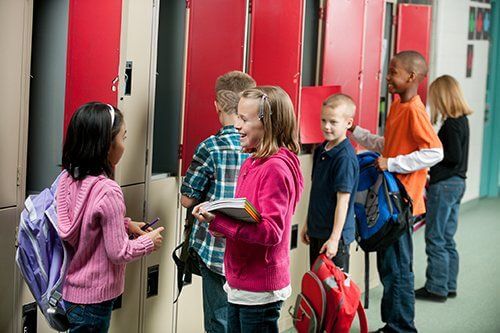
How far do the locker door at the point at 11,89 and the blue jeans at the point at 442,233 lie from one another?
3.31 metres

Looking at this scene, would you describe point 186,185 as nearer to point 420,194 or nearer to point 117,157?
point 117,157

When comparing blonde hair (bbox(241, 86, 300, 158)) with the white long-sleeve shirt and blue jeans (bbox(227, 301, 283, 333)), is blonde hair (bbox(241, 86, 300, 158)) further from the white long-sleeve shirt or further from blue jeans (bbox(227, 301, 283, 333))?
the white long-sleeve shirt

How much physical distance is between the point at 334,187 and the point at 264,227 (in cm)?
133

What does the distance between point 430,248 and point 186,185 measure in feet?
8.98

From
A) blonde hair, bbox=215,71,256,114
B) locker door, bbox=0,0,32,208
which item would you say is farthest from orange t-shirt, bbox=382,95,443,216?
locker door, bbox=0,0,32,208

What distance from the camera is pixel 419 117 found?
4547mm

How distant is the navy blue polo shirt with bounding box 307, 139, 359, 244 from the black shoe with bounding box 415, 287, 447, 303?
1716 mm

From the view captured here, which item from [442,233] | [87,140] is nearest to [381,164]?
[442,233]

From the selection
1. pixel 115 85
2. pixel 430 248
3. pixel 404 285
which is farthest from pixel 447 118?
pixel 115 85

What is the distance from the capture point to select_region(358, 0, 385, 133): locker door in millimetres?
5383

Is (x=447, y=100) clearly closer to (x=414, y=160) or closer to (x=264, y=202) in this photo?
(x=414, y=160)

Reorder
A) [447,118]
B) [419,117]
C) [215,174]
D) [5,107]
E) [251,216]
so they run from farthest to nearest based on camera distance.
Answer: [447,118], [419,117], [215,174], [5,107], [251,216]

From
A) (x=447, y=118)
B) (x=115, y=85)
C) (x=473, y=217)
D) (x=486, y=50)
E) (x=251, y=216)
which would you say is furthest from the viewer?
(x=486, y=50)

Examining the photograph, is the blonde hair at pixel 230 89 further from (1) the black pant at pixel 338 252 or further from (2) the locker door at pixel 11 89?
(1) the black pant at pixel 338 252
